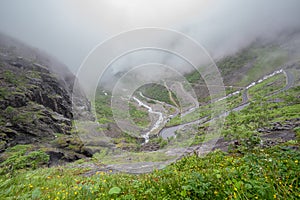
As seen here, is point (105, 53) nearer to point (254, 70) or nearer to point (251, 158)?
point (251, 158)

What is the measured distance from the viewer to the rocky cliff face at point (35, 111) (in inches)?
1066

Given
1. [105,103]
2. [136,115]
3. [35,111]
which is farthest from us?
[35,111]

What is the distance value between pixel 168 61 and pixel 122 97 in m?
3.39

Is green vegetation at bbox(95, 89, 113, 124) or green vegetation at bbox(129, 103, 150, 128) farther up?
green vegetation at bbox(95, 89, 113, 124)

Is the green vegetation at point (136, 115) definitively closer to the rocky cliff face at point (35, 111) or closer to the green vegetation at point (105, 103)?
the green vegetation at point (105, 103)

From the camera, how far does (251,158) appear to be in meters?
4.97

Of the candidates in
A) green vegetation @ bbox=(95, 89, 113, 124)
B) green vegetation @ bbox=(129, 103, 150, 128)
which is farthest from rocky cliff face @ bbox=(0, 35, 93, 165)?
green vegetation @ bbox=(129, 103, 150, 128)

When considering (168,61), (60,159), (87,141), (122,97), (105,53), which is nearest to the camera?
(105,53)

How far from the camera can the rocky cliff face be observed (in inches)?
1066

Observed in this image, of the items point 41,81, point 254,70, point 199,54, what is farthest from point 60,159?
point 254,70

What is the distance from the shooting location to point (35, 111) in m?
40.0

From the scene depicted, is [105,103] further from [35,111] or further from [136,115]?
[35,111]

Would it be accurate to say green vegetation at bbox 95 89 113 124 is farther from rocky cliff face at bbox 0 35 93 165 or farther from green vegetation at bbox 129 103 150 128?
rocky cliff face at bbox 0 35 93 165

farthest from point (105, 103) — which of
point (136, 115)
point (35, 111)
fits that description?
point (35, 111)
